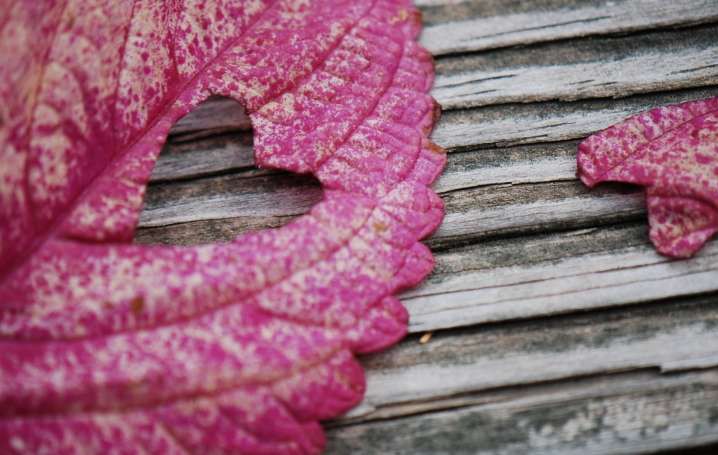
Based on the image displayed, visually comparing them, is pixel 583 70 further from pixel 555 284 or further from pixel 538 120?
pixel 555 284

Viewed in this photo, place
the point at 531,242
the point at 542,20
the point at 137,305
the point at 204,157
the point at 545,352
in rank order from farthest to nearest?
the point at 542,20 < the point at 204,157 < the point at 531,242 < the point at 545,352 < the point at 137,305

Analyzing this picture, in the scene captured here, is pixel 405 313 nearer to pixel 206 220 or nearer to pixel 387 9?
pixel 206 220

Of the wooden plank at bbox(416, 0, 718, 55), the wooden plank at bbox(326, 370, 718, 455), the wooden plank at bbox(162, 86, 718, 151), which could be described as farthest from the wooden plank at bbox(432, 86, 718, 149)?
the wooden plank at bbox(326, 370, 718, 455)

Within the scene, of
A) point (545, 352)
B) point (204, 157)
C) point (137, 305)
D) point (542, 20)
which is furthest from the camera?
point (542, 20)

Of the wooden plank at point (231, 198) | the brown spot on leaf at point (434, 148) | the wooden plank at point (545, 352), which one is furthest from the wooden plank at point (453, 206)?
the wooden plank at point (545, 352)

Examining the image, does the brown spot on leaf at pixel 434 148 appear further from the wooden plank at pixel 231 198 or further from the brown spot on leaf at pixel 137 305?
the brown spot on leaf at pixel 137 305

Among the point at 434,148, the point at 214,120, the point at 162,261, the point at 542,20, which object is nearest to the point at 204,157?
the point at 214,120
